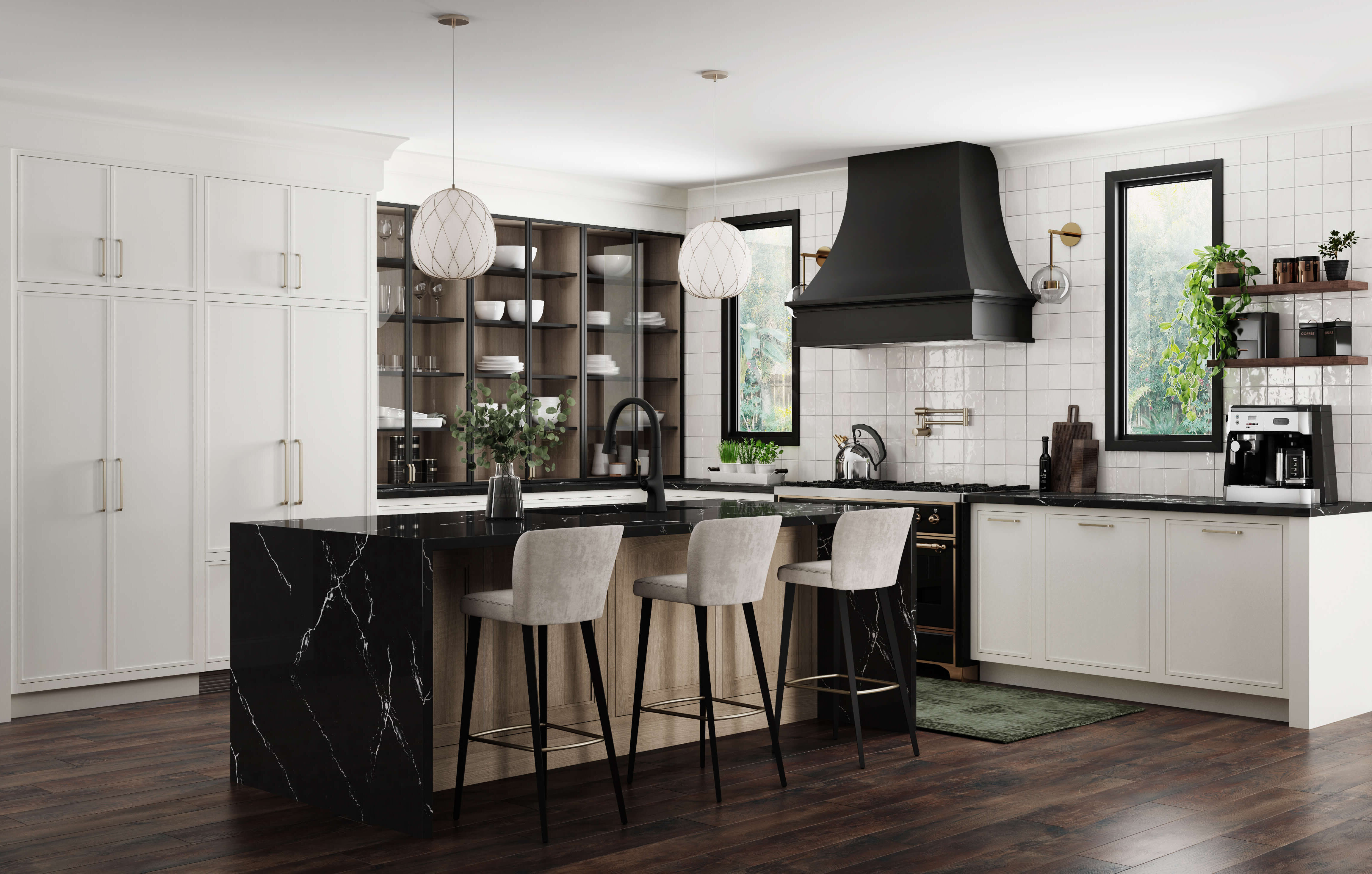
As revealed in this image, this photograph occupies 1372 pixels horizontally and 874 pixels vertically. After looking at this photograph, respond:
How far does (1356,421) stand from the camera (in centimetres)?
578

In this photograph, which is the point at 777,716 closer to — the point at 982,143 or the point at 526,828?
the point at 526,828

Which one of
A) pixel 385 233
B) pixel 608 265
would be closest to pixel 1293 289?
pixel 608 265

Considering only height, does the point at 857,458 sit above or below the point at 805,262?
below

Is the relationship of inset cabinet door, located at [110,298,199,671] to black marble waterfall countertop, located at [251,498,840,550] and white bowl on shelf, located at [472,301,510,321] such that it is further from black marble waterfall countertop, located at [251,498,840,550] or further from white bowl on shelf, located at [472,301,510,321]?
white bowl on shelf, located at [472,301,510,321]

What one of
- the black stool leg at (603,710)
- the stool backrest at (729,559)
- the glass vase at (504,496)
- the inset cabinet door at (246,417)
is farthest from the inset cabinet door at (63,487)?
the stool backrest at (729,559)

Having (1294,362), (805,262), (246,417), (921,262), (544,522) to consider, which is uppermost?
(805,262)

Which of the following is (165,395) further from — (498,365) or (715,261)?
(715,261)

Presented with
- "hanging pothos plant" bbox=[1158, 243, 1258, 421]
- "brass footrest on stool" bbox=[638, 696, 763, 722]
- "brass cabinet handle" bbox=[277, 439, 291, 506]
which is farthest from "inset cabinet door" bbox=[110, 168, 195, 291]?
"hanging pothos plant" bbox=[1158, 243, 1258, 421]

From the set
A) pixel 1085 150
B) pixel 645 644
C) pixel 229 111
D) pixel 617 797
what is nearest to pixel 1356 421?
pixel 1085 150

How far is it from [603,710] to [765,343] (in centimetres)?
430

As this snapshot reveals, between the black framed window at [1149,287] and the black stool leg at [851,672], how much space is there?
7.65 ft

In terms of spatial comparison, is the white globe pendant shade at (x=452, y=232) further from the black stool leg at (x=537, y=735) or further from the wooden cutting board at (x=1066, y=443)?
the wooden cutting board at (x=1066, y=443)

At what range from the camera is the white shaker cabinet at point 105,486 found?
556 centimetres

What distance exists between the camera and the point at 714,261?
216 inches
